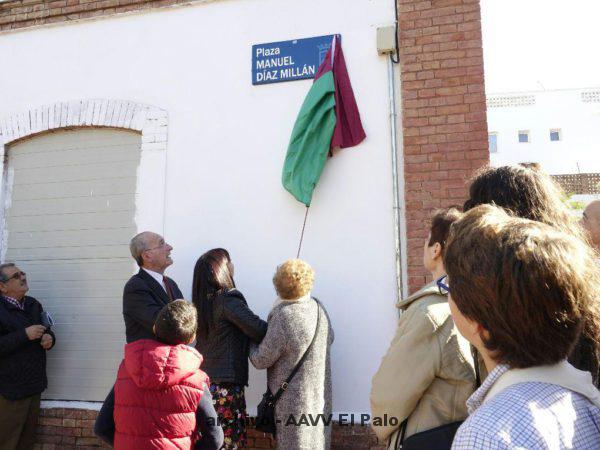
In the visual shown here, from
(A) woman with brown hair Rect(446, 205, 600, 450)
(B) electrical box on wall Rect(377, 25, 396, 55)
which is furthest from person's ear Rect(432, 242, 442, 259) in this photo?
(B) electrical box on wall Rect(377, 25, 396, 55)

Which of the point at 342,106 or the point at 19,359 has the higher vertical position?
the point at 342,106

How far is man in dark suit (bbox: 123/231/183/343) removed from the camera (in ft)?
12.9

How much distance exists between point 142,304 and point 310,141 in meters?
1.89

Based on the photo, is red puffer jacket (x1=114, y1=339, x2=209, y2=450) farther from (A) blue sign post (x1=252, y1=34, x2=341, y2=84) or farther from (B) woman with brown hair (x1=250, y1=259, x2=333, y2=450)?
(A) blue sign post (x1=252, y1=34, x2=341, y2=84)

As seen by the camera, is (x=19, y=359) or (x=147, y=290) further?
(x=19, y=359)

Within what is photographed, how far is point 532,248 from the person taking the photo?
1244 mm

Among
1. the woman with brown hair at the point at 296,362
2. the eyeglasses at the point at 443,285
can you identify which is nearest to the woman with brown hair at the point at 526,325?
the eyeglasses at the point at 443,285

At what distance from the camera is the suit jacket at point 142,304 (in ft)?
12.8

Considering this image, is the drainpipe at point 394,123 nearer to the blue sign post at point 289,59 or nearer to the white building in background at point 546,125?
the blue sign post at point 289,59

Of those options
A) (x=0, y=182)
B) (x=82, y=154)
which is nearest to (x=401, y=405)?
(x=82, y=154)

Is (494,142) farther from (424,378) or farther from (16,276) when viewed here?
(424,378)

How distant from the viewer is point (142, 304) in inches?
155

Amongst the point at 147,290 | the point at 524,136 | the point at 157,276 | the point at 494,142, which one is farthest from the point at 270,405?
the point at 524,136

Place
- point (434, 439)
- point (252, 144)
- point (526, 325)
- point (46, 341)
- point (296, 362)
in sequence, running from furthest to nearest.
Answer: point (252, 144)
point (46, 341)
point (296, 362)
point (434, 439)
point (526, 325)
